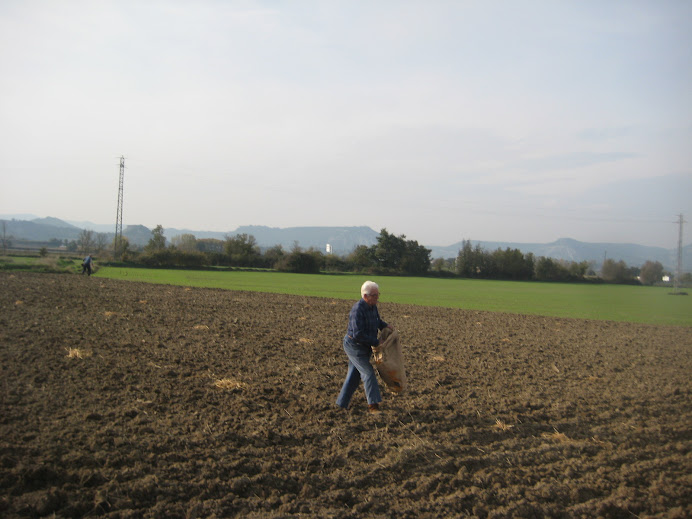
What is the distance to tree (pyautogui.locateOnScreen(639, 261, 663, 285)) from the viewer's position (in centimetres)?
9088

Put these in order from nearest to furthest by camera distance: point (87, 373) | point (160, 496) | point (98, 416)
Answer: point (160, 496) → point (98, 416) → point (87, 373)

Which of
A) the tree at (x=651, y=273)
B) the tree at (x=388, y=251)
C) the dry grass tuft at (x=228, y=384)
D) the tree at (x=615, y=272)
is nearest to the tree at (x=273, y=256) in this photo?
the tree at (x=388, y=251)

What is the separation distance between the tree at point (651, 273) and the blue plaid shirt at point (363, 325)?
9966 centimetres

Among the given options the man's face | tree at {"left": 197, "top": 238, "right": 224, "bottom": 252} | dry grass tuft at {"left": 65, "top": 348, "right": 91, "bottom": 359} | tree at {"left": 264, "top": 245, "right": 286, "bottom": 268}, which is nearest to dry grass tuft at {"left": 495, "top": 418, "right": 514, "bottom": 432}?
the man's face

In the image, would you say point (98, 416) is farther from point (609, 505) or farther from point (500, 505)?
point (609, 505)

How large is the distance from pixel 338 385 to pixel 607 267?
98985mm

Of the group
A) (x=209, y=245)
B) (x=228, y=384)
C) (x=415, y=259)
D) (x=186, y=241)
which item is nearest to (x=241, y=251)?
(x=209, y=245)

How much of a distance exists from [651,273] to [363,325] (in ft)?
328

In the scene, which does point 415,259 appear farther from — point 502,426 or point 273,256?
point 502,426

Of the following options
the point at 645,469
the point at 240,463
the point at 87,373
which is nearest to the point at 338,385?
the point at 240,463

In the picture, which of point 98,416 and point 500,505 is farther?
point 98,416

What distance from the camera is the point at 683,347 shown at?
17.7 meters

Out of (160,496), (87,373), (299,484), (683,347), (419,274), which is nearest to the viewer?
(160,496)

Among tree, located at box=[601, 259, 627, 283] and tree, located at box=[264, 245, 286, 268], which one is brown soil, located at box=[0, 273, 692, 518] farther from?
tree, located at box=[601, 259, 627, 283]
